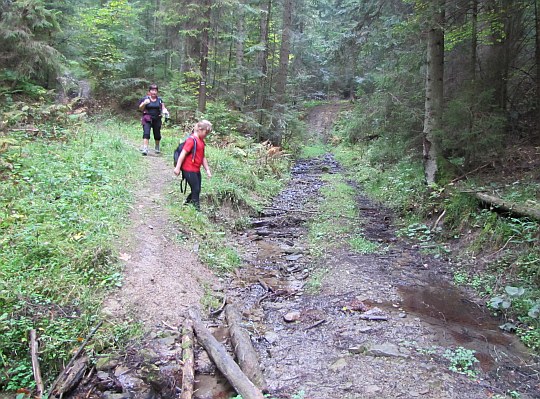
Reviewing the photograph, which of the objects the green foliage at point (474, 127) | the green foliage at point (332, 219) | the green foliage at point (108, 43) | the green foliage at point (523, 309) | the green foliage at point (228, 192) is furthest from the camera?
the green foliage at point (108, 43)

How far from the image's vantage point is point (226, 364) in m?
4.38

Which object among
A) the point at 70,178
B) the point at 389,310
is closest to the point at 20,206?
the point at 70,178

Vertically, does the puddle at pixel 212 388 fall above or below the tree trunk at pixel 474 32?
below

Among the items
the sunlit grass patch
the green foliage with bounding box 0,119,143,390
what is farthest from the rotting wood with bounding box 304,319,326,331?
the sunlit grass patch

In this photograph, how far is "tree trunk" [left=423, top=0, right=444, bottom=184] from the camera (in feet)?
35.3

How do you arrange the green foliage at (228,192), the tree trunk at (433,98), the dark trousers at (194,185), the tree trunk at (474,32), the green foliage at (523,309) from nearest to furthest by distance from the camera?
1. the green foliage at (523,309)
2. the green foliage at (228,192)
3. the dark trousers at (194,185)
4. the tree trunk at (474,32)
5. the tree trunk at (433,98)

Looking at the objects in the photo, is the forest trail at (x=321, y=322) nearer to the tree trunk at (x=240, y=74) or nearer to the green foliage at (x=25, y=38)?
the green foliage at (x=25, y=38)

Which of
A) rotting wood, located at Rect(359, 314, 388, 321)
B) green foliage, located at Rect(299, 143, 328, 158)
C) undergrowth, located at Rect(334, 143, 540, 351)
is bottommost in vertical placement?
rotting wood, located at Rect(359, 314, 388, 321)

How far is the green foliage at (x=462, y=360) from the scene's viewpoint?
4441mm

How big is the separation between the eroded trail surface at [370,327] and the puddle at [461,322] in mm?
15

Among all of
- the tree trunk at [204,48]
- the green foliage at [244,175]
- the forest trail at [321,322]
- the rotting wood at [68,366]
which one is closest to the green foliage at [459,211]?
the forest trail at [321,322]

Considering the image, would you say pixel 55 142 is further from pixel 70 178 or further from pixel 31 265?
pixel 31 265

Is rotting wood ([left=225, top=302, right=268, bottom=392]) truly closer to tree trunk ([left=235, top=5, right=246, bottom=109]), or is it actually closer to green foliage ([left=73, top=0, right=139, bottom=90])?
tree trunk ([left=235, top=5, right=246, bottom=109])

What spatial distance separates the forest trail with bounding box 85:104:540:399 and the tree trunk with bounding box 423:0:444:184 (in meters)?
3.09
